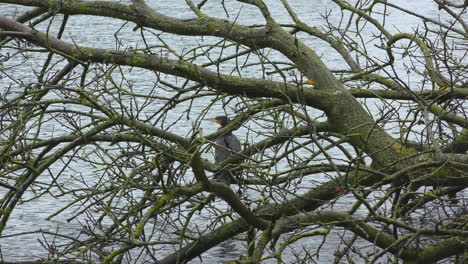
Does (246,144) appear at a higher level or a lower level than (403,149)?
higher

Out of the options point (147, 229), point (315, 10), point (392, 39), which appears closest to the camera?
point (392, 39)

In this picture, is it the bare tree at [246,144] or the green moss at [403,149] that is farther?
the green moss at [403,149]

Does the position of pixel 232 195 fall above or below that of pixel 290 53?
below

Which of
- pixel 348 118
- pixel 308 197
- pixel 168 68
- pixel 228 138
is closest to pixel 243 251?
pixel 228 138

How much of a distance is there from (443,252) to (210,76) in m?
2.29

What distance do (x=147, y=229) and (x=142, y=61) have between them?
4173mm

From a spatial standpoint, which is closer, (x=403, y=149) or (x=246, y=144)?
(x=246, y=144)

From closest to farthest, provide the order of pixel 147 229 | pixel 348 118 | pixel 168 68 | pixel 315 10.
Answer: pixel 168 68
pixel 348 118
pixel 147 229
pixel 315 10

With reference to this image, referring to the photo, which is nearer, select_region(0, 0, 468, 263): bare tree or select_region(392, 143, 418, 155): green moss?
select_region(0, 0, 468, 263): bare tree

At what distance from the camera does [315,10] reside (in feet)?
78.8

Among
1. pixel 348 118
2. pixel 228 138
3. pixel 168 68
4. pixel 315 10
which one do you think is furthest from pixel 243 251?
pixel 315 10

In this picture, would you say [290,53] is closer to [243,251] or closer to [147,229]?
[243,251]

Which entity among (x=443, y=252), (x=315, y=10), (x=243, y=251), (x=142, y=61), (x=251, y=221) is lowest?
(x=443, y=252)

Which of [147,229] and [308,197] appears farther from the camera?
[147,229]
